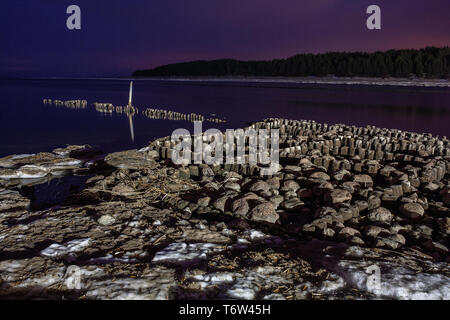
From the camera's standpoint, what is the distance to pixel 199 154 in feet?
31.0

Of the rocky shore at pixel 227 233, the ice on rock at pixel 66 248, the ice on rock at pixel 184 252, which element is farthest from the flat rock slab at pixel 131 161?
the ice on rock at pixel 184 252

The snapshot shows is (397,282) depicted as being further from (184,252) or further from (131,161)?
(131,161)

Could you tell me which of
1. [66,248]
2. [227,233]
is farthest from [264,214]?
[66,248]

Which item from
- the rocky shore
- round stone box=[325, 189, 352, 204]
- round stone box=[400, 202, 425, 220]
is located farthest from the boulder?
round stone box=[400, 202, 425, 220]

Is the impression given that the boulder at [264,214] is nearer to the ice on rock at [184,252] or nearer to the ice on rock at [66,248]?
the ice on rock at [184,252]

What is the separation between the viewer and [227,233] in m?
4.69

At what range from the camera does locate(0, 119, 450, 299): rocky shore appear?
3.26 m

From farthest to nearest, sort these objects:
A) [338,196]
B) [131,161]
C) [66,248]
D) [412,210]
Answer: [131,161]
[338,196]
[412,210]
[66,248]

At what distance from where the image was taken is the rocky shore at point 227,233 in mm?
3264

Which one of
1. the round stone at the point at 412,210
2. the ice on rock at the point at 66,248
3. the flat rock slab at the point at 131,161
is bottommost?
the round stone at the point at 412,210

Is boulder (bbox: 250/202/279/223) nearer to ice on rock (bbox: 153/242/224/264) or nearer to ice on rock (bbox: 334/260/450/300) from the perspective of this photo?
ice on rock (bbox: 153/242/224/264)
